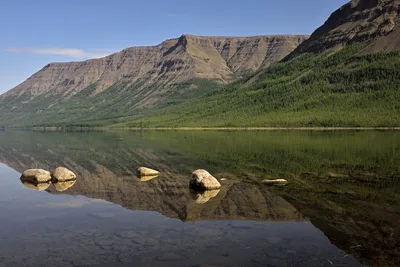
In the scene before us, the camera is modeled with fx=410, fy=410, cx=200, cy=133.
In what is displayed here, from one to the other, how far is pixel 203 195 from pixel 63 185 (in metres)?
16.0

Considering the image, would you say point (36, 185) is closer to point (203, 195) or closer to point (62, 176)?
point (62, 176)

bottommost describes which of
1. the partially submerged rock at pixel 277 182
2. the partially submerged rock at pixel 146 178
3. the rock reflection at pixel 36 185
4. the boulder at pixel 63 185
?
the partially submerged rock at pixel 277 182

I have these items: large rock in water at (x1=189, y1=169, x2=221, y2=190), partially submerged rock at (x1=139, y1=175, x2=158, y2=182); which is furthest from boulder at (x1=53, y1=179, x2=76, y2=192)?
large rock in water at (x1=189, y1=169, x2=221, y2=190)

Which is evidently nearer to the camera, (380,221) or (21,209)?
(380,221)

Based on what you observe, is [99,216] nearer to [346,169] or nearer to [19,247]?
[19,247]

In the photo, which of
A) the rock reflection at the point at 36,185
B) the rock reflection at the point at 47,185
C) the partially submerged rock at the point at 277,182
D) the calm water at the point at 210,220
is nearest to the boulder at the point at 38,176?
the rock reflection at the point at 47,185

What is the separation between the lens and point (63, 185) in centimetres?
4172

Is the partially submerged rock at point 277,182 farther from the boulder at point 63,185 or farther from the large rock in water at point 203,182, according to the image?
the boulder at point 63,185

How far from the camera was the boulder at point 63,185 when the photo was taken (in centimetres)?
3941

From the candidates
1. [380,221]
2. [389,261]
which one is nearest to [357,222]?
[380,221]

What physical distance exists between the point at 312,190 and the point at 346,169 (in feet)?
47.7

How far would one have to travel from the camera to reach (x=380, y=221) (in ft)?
81.7

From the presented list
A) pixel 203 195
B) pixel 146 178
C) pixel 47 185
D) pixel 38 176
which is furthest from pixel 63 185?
pixel 203 195

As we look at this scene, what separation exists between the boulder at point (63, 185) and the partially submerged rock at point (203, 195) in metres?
12.9
